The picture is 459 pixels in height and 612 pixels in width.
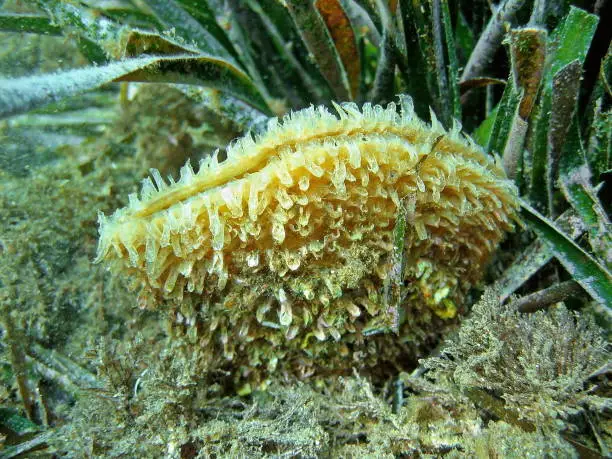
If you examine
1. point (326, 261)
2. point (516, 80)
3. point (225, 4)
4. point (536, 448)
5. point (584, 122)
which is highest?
point (225, 4)

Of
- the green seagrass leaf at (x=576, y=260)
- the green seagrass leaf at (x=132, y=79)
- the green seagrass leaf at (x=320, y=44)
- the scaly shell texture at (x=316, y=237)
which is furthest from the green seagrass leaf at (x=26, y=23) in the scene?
the green seagrass leaf at (x=576, y=260)

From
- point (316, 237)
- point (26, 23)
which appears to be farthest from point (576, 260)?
point (26, 23)

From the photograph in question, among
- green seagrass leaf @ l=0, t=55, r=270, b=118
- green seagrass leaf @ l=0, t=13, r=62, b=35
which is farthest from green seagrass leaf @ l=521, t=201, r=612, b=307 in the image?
green seagrass leaf @ l=0, t=13, r=62, b=35

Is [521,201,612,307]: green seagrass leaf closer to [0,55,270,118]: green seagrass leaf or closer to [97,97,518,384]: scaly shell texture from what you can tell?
[97,97,518,384]: scaly shell texture

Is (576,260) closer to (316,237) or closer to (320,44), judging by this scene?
(316,237)

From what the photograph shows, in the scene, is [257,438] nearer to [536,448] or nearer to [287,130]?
[536,448]

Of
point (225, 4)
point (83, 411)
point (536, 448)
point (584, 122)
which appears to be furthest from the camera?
point (225, 4)

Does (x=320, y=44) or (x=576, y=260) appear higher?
(x=320, y=44)

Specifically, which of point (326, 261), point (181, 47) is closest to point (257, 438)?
point (326, 261)
